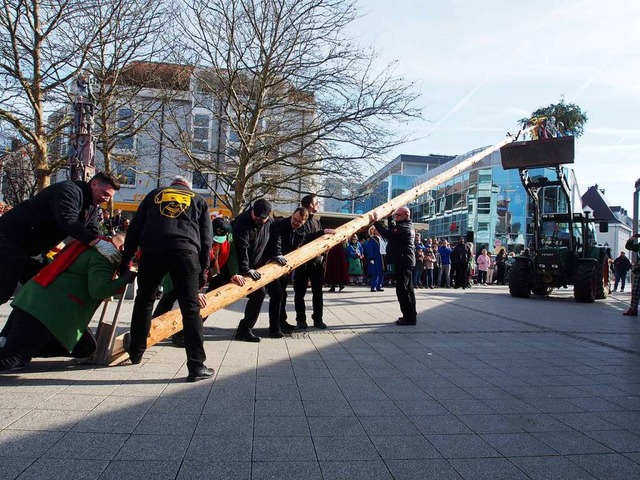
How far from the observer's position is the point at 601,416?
3.76 m

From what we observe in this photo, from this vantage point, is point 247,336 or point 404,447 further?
point 247,336

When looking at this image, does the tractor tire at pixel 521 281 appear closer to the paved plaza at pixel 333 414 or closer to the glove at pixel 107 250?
the paved plaza at pixel 333 414

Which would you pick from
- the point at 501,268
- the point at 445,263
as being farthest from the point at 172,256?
the point at 501,268

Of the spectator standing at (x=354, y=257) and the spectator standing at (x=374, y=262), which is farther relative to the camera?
the spectator standing at (x=354, y=257)

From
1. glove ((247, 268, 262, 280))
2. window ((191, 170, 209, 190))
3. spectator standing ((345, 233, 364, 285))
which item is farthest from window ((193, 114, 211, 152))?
glove ((247, 268, 262, 280))

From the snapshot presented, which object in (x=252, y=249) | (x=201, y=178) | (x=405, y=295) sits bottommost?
(x=405, y=295)

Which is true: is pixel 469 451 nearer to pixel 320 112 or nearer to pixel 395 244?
pixel 395 244

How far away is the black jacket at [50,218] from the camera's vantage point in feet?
13.8

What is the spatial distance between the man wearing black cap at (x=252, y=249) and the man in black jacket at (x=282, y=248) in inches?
6.2

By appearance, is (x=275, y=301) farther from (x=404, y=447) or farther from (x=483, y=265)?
(x=483, y=265)

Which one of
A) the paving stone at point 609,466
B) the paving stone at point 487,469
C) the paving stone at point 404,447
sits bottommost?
the paving stone at point 609,466

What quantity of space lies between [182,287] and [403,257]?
4.50 metres

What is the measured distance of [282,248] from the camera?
6.81 m

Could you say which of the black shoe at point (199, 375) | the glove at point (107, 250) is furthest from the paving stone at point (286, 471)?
the glove at point (107, 250)
